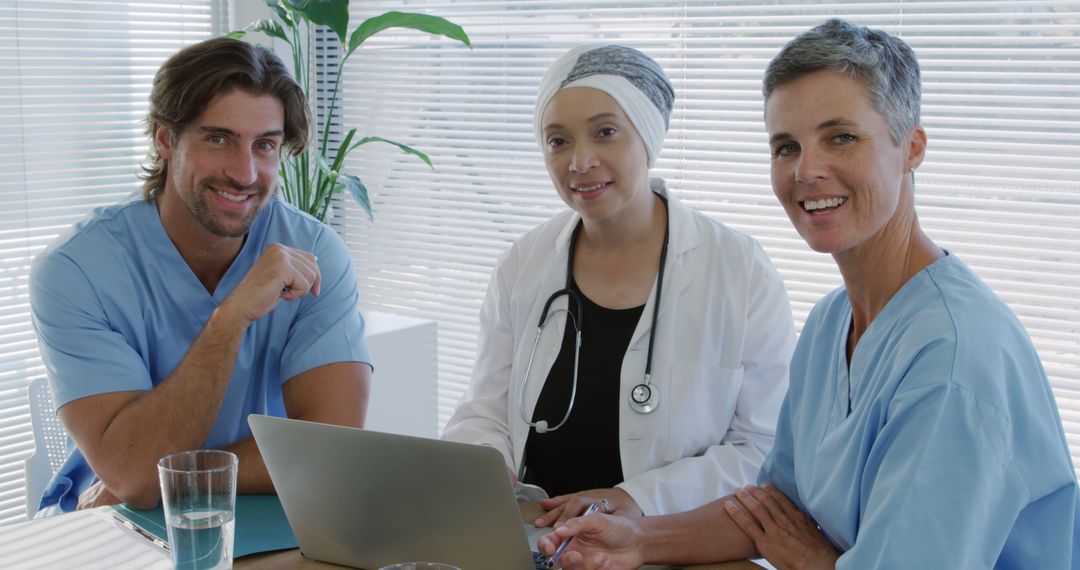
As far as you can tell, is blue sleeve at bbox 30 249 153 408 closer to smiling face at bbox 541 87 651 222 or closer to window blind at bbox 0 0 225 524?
smiling face at bbox 541 87 651 222

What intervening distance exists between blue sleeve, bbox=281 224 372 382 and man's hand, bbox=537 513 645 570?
0.85 meters

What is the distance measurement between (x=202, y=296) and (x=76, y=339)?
0.26 meters

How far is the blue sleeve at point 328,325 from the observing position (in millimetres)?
2113

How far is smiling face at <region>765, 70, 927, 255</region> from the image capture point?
1.41 m

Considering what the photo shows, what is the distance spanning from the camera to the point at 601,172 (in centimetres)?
206

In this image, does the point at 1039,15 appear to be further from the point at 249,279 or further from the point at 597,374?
the point at 249,279

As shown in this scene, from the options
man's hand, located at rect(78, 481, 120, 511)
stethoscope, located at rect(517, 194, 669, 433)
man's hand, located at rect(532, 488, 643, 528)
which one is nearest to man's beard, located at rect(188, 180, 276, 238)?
man's hand, located at rect(78, 481, 120, 511)

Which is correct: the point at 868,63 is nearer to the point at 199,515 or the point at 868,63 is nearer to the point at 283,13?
the point at 199,515

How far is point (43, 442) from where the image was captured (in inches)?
88.8

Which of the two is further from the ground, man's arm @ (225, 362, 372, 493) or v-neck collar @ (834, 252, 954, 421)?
v-neck collar @ (834, 252, 954, 421)

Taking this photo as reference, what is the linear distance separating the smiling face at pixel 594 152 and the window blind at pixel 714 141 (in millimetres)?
1100

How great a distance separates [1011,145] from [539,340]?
57.7 inches

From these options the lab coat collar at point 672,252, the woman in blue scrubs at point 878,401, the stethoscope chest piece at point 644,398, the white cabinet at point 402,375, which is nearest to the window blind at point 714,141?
the white cabinet at point 402,375

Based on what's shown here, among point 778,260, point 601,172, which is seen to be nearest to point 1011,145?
point 778,260
